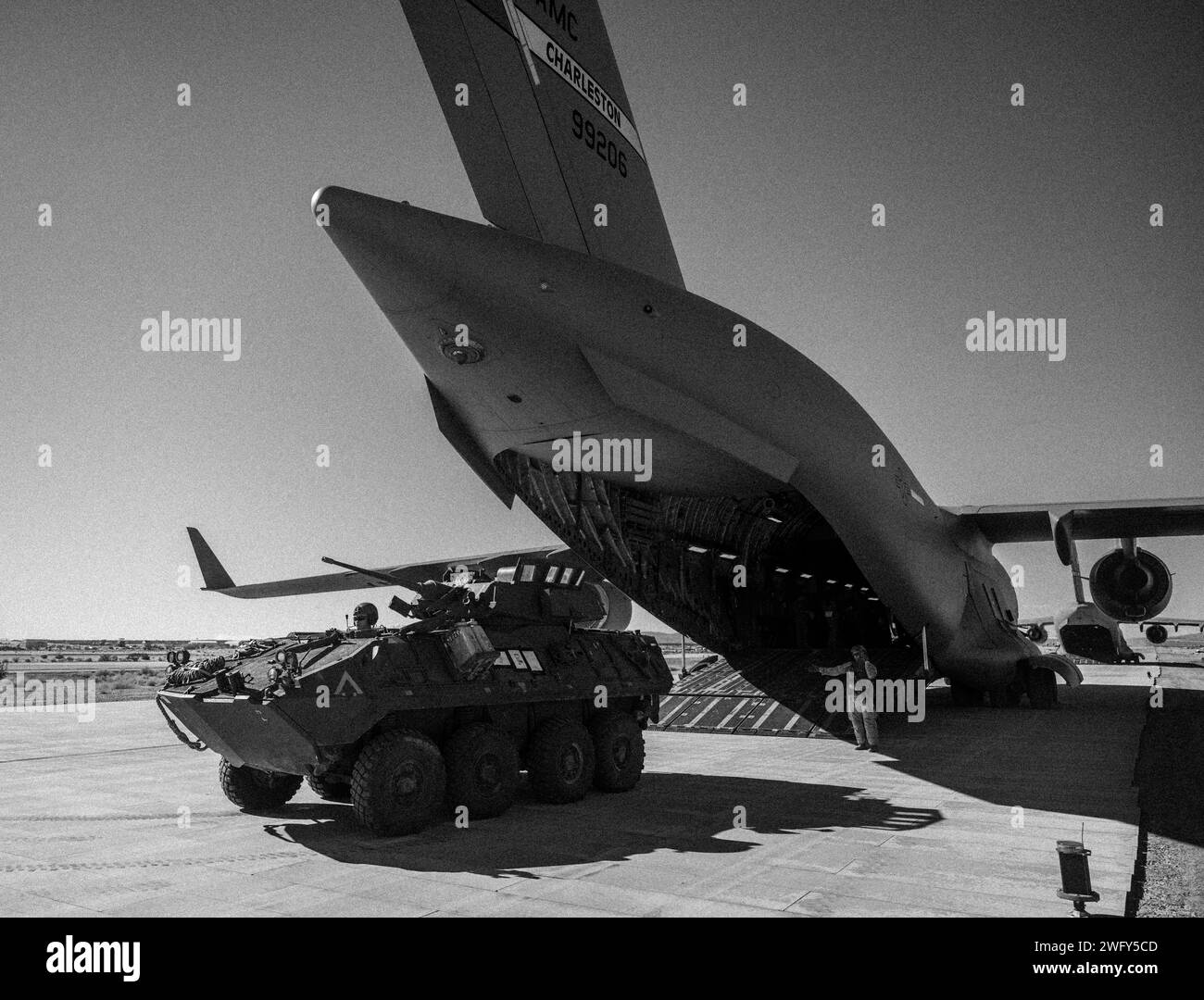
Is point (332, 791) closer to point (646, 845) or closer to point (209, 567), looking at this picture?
point (646, 845)

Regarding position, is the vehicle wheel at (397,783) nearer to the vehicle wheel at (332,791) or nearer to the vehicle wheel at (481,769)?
the vehicle wheel at (481,769)

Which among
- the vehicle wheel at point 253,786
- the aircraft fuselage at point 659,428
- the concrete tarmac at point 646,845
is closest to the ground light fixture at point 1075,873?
the concrete tarmac at point 646,845

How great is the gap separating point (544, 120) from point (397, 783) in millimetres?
8242

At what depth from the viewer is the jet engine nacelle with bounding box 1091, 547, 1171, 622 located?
21.7 m

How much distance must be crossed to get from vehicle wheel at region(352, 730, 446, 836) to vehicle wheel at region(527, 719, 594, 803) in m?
1.50

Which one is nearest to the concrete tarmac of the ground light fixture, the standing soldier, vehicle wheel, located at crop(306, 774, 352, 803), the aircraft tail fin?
vehicle wheel, located at crop(306, 774, 352, 803)

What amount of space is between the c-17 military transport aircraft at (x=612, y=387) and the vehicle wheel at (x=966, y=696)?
0.57m

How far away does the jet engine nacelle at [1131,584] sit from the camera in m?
21.7

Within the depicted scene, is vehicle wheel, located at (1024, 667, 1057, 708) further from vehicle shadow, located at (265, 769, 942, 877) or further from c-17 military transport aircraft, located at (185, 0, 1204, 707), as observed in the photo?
vehicle shadow, located at (265, 769, 942, 877)

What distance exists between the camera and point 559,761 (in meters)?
9.76

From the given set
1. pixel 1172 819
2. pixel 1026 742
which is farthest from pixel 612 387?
pixel 1026 742

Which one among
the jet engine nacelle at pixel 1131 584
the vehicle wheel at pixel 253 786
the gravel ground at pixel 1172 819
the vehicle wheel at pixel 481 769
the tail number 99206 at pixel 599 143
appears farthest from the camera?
the jet engine nacelle at pixel 1131 584
